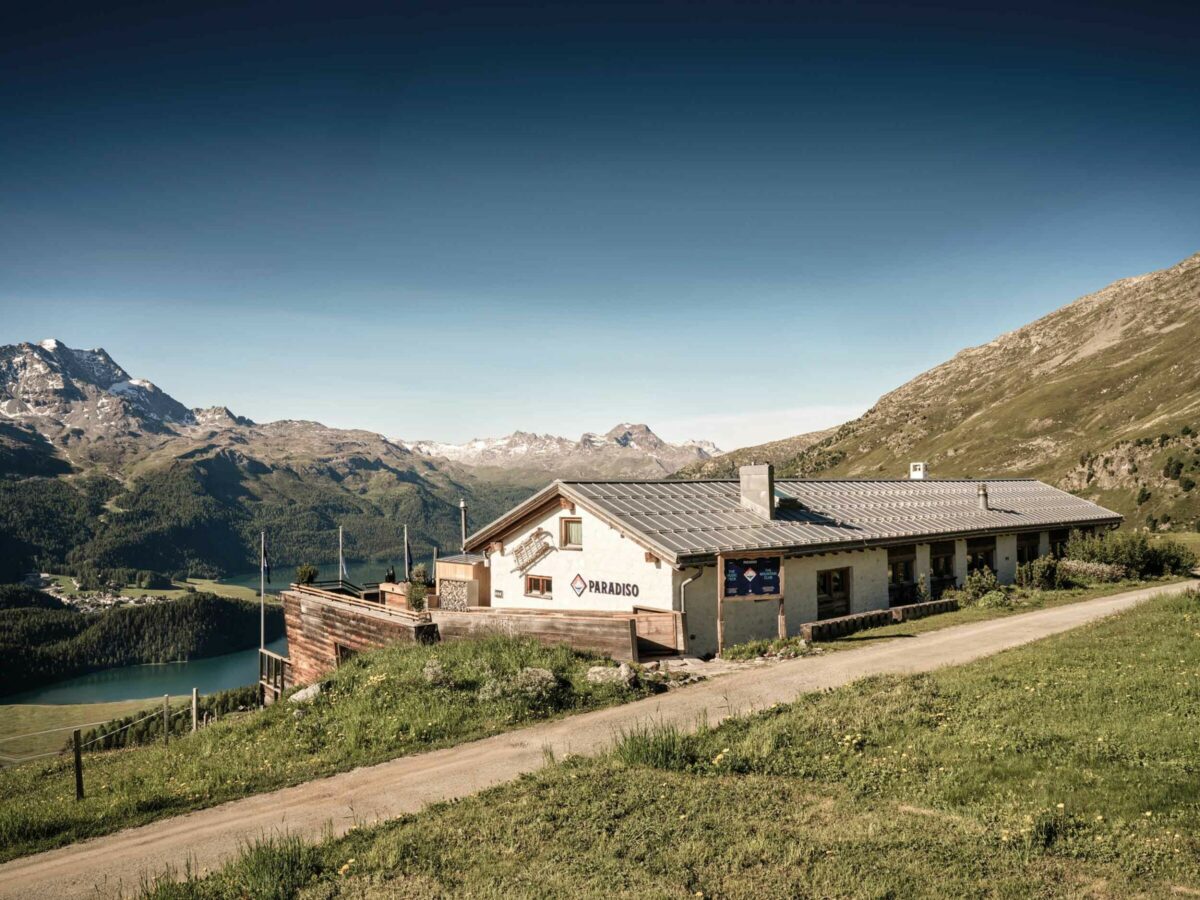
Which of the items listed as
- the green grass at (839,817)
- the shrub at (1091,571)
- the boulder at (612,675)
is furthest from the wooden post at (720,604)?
the shrub at (1091,571)

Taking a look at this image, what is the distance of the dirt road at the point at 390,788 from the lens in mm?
10711

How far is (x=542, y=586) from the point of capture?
3161cm

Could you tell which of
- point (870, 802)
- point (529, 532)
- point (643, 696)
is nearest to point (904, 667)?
point (643, 696)

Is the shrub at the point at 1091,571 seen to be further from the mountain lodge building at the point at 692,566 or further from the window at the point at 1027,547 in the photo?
the mountain lodge building at the point at 692,566

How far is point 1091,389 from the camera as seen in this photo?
160750 millimetres

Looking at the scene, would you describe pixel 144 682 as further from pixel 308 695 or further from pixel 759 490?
pixel 308 695

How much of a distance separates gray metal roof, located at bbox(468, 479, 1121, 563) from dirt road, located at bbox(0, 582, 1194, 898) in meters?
6.98

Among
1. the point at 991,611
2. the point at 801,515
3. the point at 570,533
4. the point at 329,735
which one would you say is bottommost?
the point at 991,611

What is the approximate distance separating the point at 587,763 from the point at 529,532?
2009 cm

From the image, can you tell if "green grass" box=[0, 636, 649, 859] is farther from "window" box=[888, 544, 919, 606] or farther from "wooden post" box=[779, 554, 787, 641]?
"window" box=[888, 544, 919, 606]

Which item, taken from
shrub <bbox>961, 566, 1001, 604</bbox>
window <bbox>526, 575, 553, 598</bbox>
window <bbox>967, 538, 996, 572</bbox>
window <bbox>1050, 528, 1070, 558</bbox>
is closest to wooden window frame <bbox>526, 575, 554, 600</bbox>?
window <bbox>526, 575, 553, 598</bbox>

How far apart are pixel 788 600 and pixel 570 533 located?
30.3 feet

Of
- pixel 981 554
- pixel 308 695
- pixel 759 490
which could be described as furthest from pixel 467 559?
pixel 981 554

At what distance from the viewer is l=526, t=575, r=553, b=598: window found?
3132 centimetres
